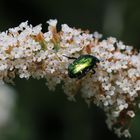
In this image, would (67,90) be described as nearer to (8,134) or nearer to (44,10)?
(8,134)

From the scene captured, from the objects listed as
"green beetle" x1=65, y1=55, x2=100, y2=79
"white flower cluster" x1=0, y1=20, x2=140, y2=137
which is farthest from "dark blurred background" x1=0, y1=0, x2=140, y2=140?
"green beetle" x1=65, y1=55, x2=100, y2=79

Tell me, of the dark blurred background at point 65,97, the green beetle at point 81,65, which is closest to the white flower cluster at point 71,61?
the green beetle at point 81,65

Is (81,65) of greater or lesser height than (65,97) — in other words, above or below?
below

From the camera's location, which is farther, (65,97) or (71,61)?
(65,97)

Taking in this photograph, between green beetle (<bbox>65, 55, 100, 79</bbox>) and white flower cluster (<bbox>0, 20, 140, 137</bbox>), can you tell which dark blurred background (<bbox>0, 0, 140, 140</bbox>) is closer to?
white flower cluster (<bbox>0, 20, 140, 137</bbox>)

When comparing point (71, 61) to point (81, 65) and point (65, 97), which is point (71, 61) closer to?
point (81, 65)

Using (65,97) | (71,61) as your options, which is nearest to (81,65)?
(71,61)

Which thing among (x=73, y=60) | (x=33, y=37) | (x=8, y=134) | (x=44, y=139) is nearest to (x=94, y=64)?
(x=73, y=60)
